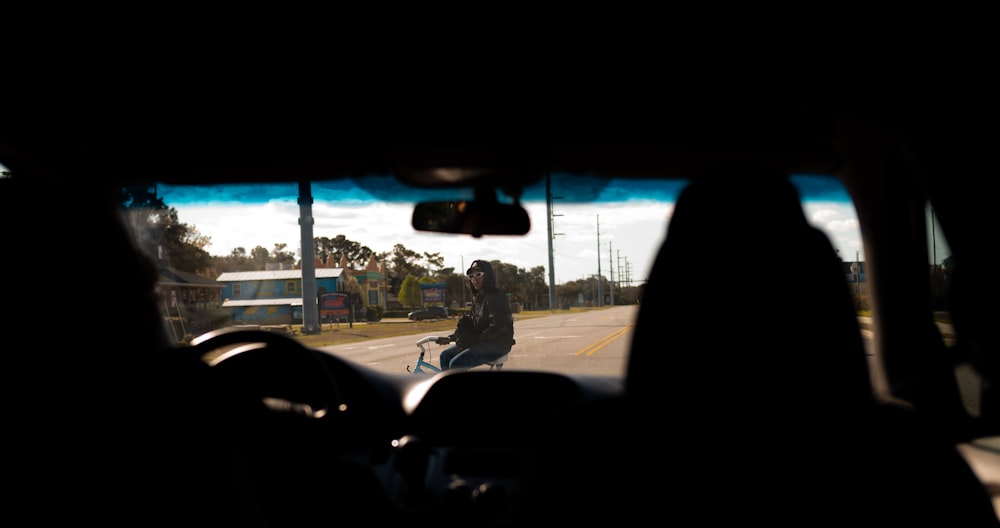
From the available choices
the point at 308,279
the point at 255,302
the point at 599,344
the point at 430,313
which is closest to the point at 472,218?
the point at 255,302

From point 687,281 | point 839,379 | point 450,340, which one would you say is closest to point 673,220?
point 687,281

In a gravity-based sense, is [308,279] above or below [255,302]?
above

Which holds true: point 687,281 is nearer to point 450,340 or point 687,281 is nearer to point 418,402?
point 418,402

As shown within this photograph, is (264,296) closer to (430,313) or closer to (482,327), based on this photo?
(482,327)

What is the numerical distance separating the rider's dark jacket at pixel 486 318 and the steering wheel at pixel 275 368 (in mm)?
2245

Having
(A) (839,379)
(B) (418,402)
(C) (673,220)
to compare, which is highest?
(C) (673,220)

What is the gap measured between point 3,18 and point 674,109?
3187mm

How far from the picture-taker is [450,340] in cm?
561

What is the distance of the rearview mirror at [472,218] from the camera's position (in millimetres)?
3354

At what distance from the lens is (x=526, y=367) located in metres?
4.09

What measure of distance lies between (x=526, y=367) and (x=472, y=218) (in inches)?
46.5

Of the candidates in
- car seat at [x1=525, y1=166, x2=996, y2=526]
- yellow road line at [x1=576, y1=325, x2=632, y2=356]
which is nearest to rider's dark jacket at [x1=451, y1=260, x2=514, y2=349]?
car seat at [x1=525, y1=166, x2=996, y2=526]

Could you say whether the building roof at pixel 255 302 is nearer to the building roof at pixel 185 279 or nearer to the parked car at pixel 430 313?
the building roof at pixel 185 279

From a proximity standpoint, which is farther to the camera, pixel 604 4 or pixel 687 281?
pixel 604 4
